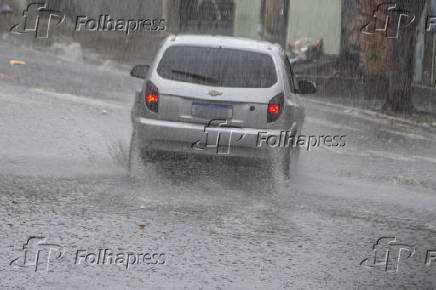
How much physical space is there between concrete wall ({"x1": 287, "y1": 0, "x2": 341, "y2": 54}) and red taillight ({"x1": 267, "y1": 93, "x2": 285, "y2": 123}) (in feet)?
78.1

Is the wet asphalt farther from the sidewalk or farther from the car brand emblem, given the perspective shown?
the sidewalk

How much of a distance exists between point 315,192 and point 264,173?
1142 mm

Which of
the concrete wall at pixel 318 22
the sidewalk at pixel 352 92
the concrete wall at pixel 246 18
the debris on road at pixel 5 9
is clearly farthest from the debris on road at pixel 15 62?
the concrete wall at pixel 246 18

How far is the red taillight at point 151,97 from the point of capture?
10.6 meters

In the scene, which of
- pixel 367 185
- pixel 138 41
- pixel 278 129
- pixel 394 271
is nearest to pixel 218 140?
pixel 278 129

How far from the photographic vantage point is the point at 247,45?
36.3ft

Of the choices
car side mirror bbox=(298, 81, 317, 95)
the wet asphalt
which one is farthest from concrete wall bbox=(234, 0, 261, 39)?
car side mirror bbox=(298, 81, 317, 95)

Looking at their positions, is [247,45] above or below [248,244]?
above

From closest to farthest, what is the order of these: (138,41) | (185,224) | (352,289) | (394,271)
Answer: (352,289), (394,271), (185,224), (138,41)

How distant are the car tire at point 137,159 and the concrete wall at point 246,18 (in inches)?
1020

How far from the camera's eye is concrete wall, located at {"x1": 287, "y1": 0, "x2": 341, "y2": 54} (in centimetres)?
3431

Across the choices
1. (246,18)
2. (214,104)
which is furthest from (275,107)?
(246,18)

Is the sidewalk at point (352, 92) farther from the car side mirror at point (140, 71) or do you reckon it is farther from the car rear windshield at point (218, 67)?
the car rear windshield at point (218, 67)

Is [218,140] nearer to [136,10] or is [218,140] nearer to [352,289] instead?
[352,289]
